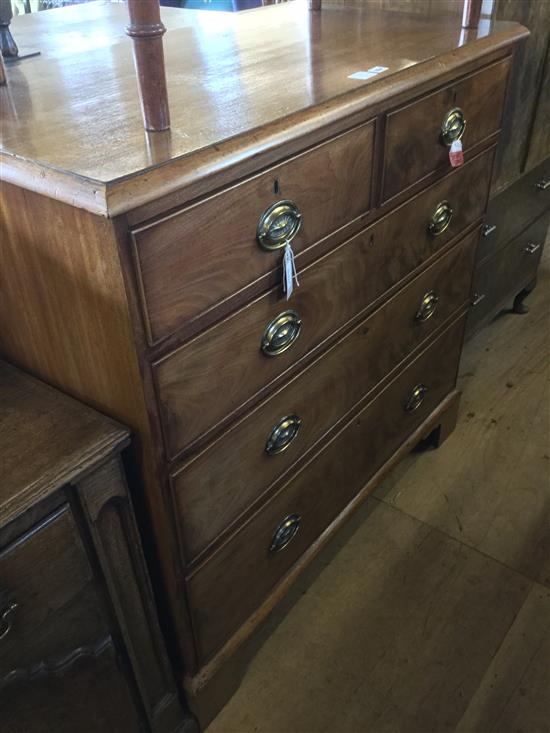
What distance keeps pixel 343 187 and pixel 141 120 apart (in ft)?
0.97

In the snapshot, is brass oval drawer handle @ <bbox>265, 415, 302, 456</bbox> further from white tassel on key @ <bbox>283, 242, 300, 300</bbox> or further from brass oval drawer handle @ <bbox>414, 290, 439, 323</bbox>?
brass oval drawer handle @ <bbox>414, 290, 439, 323</bbox>

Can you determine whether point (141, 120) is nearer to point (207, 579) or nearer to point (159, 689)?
point (207, 579)

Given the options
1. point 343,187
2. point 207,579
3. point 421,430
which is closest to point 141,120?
point 343,187

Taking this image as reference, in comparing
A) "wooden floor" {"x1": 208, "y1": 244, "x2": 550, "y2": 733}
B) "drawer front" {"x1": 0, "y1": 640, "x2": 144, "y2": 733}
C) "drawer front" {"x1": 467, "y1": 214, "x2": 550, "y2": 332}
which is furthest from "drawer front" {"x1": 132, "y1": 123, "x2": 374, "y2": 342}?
"drawer front" {"x1": 467, "y1": 214, "x2": 550, "y2": 332}

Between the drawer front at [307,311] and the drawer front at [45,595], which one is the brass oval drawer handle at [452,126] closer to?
the drawer front at [307,311]

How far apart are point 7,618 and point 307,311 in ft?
1.80

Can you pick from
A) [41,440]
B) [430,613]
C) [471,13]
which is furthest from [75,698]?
[471,13]

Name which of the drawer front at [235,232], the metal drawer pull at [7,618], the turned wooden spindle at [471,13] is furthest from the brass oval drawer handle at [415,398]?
the metal drawer pull at [7,618]

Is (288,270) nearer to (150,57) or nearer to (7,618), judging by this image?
(150,57)

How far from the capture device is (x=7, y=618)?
73 centimetres

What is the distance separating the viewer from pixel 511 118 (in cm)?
163

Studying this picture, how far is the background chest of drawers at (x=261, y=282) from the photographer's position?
70cm

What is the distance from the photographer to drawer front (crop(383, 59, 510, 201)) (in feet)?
3.27

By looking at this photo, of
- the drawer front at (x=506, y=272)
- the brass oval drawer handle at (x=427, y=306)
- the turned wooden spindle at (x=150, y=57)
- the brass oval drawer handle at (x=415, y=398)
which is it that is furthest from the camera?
the drawer front at (x=506, y=272)
